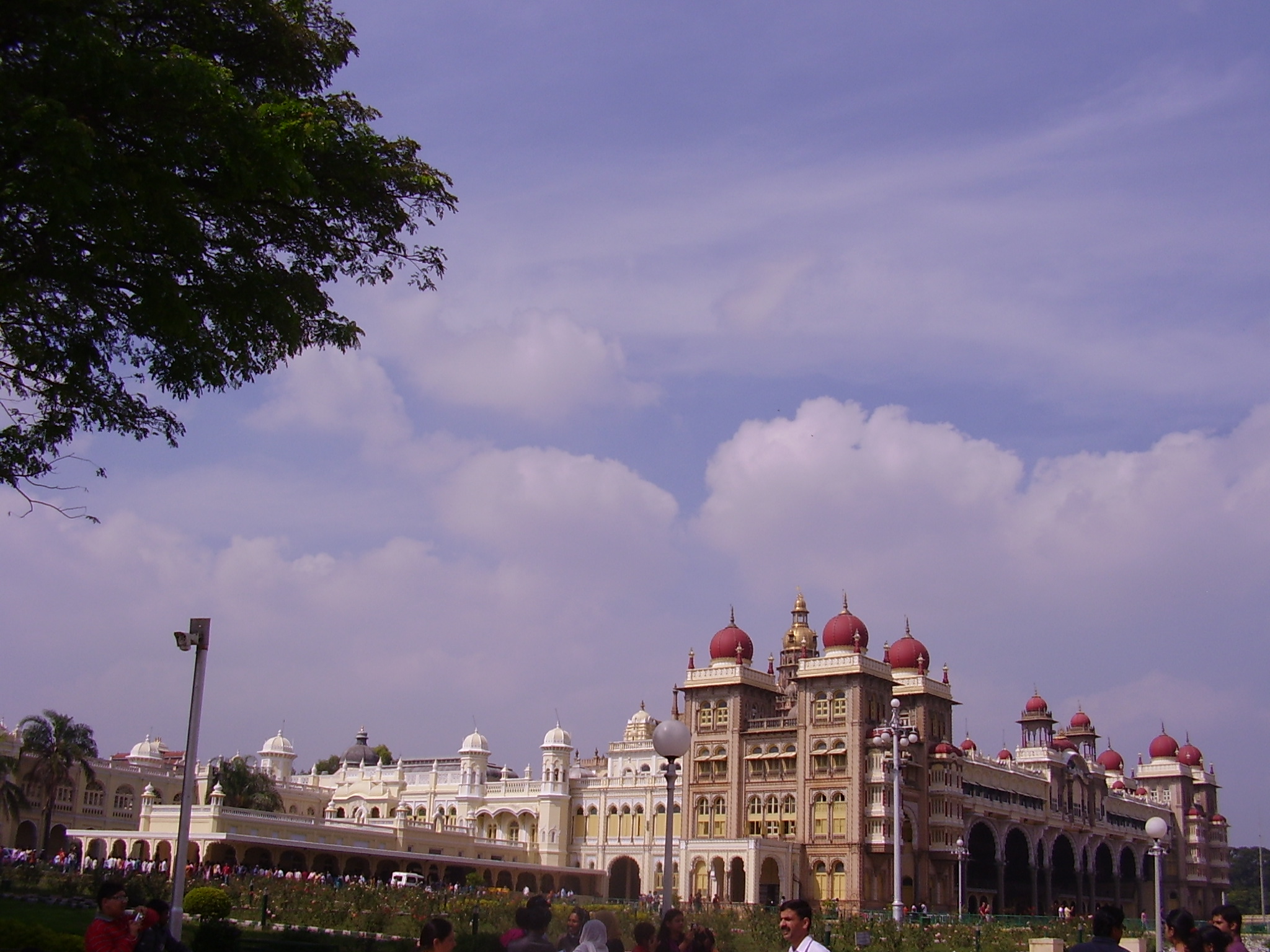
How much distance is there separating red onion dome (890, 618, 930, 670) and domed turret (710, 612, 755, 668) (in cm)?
757

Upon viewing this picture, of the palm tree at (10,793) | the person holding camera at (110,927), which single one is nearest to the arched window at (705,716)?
the palm tree at (10,793)

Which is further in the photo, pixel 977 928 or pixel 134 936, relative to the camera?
pixel 977 928

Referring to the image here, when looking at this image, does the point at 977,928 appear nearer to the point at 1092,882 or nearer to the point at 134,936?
the point at 134,936

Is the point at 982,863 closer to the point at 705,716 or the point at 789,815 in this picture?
the point at 789,815

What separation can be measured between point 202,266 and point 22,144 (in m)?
3.26

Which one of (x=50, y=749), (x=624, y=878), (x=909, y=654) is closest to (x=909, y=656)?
(x=909, y=654)

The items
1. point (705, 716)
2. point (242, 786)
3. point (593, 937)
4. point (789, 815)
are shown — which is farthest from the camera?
point (705, 716)

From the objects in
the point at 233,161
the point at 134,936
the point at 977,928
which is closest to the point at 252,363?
the point at 233,161

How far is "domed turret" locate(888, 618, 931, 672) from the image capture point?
6638 cm

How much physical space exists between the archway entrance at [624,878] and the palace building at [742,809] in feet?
0.42

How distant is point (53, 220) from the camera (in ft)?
48.3

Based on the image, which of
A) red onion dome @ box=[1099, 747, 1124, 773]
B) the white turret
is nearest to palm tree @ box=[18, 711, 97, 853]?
the white turret

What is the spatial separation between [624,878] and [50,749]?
32746mm

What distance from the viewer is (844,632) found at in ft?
211
